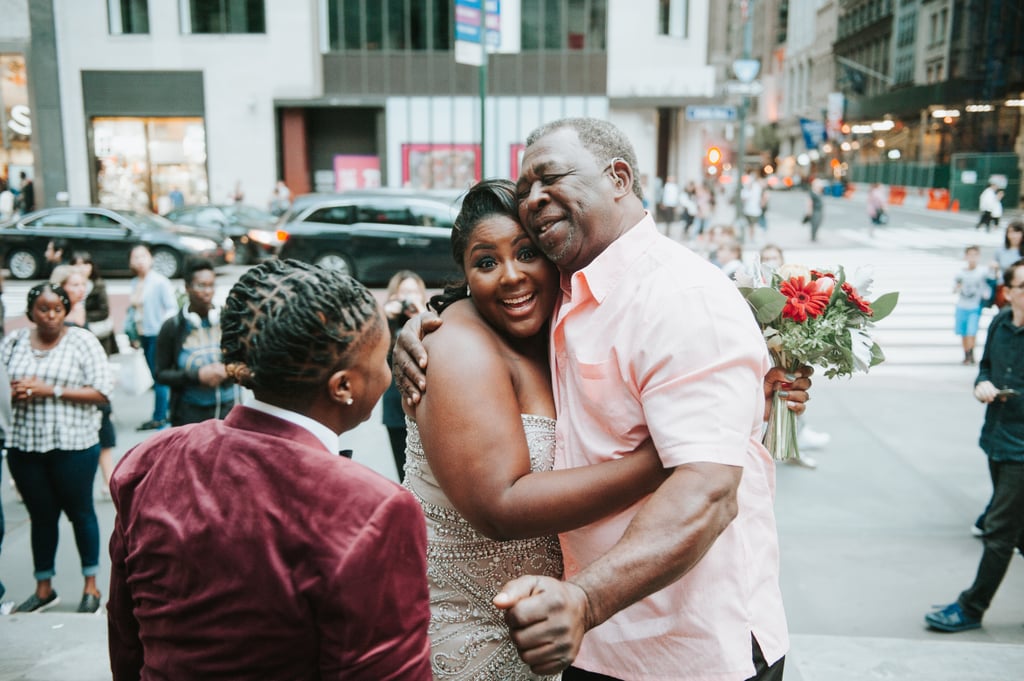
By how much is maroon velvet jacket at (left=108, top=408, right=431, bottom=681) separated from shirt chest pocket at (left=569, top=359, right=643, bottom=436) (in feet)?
1.79

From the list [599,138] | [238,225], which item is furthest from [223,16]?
[599,138]

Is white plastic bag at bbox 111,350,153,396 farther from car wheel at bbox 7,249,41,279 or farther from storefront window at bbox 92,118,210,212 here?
storefront window at bbox 92,118,210,212

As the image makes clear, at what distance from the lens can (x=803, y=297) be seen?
267cm

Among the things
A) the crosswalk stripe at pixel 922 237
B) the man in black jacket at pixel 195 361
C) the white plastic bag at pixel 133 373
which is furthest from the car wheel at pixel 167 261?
the crosswalk stripe at pixel 922 237

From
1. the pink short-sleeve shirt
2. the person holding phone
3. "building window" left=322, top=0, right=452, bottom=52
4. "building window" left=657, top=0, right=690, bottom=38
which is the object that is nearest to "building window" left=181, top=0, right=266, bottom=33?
"building window" left=322, top=0, right=452, bottom=52

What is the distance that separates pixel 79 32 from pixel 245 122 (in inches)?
212

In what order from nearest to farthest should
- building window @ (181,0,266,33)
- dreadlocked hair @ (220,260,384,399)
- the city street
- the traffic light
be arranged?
dreadlocked hair @ (220,260,384,399) < the city street < the traffic light < building window @ (181,0,266,33)

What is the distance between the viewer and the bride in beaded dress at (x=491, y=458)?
1769 mm

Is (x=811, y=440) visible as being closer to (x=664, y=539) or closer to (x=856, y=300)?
(x=856, y=300)

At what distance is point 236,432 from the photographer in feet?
4.82

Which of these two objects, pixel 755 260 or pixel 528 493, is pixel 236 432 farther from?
pixel 755 260

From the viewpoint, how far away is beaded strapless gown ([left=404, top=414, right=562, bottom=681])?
211 cm

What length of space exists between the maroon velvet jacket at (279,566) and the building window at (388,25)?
85.3 ft

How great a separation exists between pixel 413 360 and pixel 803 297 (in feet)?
4.46
